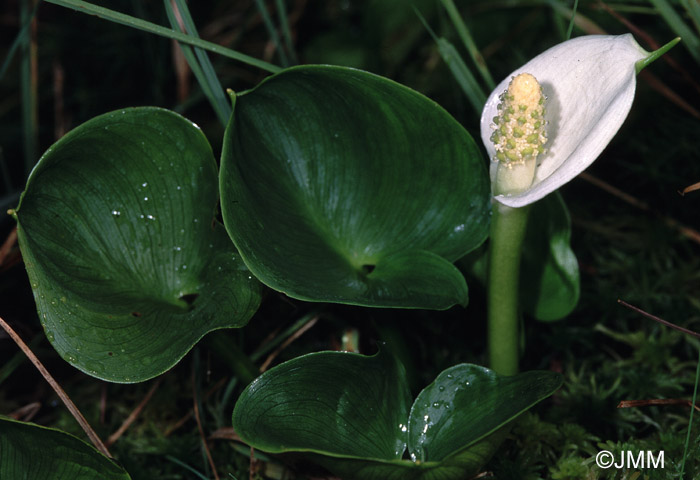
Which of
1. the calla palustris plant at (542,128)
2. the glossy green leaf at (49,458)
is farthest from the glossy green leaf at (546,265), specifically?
the glossy green leaf at (49,458)

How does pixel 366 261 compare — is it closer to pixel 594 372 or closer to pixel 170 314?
pixel 170 314

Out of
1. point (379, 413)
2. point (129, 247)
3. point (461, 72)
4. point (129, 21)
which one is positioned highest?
point (129, 21)

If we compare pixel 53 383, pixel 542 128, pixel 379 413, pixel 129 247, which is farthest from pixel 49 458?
pixel 542 128

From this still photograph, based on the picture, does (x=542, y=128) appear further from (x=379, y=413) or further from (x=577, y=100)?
(x=379, y=413)

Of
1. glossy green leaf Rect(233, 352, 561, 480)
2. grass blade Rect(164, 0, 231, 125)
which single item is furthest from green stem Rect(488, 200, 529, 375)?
grass blade Rect(164, 0, 231, 125)

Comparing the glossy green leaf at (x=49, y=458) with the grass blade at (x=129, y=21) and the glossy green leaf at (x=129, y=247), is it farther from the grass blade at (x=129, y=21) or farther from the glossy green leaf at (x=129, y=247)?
the grass blade at (x=129, y=21)

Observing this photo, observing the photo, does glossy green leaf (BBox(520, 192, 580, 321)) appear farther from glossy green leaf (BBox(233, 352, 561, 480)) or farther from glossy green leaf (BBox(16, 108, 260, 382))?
glossy green leaf (BBox(16, 108, 260, 382))

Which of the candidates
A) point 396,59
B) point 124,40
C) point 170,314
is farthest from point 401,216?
point 124,40
